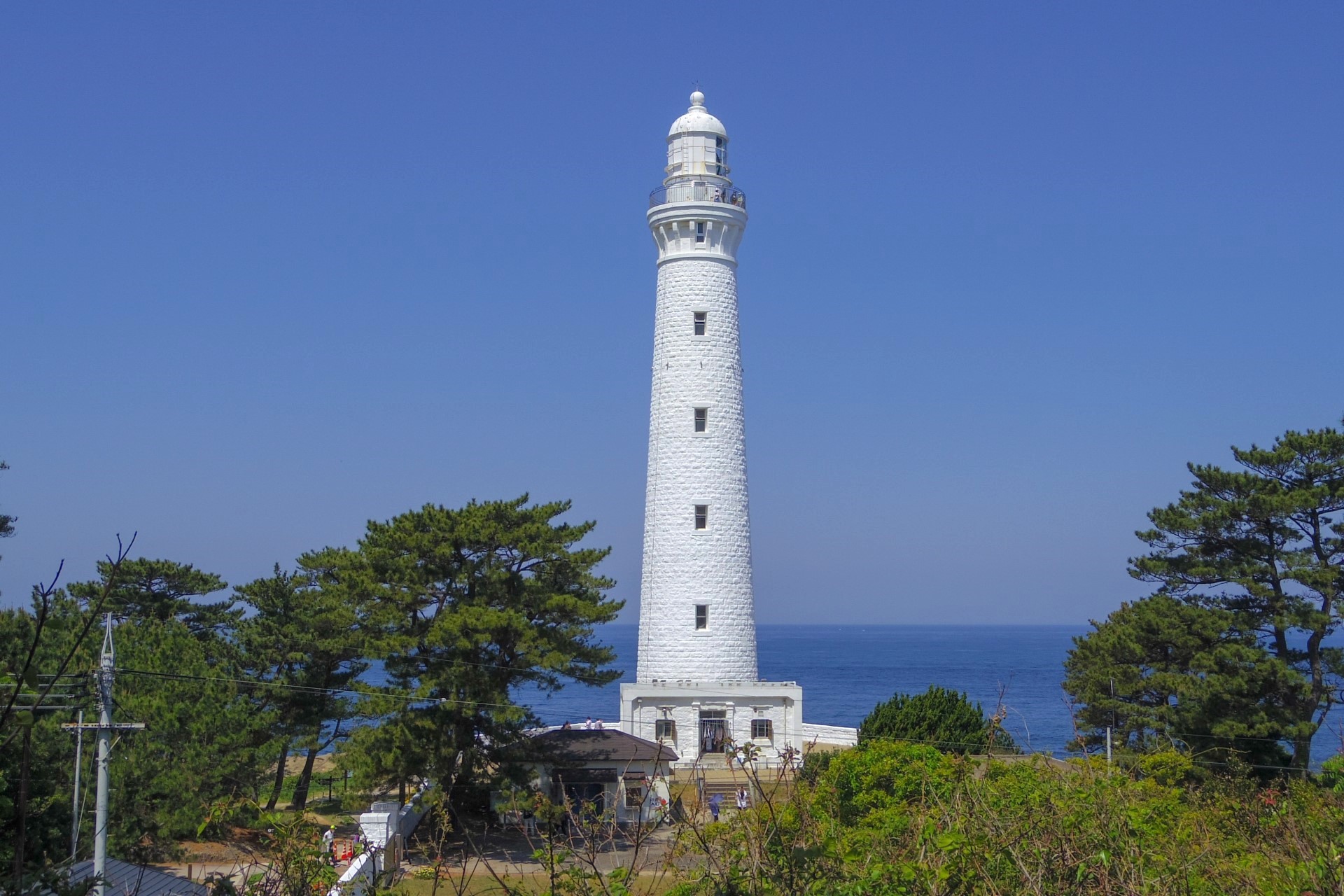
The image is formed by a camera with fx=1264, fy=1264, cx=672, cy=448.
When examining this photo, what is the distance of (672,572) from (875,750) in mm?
10799

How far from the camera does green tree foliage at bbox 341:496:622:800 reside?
2231cm

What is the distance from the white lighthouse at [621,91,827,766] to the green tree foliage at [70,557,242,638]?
10.7 metres

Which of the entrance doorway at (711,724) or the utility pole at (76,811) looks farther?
the entrance doorway at (711,724)

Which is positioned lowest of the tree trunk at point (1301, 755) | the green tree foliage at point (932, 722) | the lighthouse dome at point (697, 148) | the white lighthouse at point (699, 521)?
the tree trunk at point (1301, 755)

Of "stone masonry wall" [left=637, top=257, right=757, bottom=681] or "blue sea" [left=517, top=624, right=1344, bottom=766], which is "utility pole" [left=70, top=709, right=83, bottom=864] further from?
"stone masonry wall" [left=637, top=257, right=757, bottom=681]

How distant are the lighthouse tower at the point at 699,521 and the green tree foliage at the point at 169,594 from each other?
10.7m

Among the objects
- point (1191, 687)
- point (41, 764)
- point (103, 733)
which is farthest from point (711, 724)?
point (103, 733)

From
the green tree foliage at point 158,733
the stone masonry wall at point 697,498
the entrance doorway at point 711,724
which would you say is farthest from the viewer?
the stone masonry wall at point 697,498

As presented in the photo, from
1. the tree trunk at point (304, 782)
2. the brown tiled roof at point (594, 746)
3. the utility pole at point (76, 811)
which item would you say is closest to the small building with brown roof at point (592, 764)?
the brown tiled roof at point (594, 746)

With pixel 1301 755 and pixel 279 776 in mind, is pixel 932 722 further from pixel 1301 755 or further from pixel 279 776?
pixel 279 776

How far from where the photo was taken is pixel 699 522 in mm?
30812

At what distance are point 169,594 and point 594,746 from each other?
43.6 ft

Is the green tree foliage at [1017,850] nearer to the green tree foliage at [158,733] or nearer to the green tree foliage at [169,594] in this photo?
the green tree foliage at [158,733]

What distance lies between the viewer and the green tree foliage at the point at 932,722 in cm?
2767
